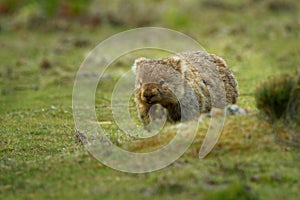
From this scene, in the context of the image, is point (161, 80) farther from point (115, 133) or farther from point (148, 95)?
point (115, 133)

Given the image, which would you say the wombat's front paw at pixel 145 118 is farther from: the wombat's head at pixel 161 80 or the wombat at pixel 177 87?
the wombat's head at pixel 161 80

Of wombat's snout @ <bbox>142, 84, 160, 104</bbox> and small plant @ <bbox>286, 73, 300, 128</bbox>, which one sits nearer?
small plant @ <bbox>286, 73, 300, 128</bbox>

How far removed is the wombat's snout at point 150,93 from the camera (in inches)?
404

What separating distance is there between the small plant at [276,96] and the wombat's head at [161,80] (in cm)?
193

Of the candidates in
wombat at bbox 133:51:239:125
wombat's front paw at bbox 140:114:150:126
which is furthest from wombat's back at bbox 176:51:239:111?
wombat's front paw at bbox 140:114:150:126

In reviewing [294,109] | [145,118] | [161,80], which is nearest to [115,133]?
[145,118]

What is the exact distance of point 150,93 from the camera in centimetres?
1026

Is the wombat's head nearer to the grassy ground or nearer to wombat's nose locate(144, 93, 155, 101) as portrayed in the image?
wombat's nose locate(144, 93, 155, 101)

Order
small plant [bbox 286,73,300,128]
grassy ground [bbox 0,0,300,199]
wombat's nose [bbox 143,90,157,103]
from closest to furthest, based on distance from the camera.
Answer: grassy ground [bbox 0,0,300,199] < small plant [bbox 286,73,300,128] < wombat's nose [bbox 143,90,157,103]

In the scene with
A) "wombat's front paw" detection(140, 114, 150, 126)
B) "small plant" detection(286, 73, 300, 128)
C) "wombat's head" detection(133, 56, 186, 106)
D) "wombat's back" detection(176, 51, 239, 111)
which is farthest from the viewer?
"wombat's back" detection(176, 51, 239, 111)

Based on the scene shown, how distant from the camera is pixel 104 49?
26516mm

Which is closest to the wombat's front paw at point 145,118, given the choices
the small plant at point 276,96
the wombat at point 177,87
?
the wombat at point 177,87

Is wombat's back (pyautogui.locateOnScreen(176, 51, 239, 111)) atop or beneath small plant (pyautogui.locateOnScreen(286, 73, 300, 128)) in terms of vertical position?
atop

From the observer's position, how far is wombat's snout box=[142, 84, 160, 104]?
1027cm
